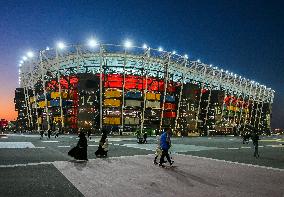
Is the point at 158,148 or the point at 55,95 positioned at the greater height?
the point at 55,95

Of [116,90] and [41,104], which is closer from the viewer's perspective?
[116,90]

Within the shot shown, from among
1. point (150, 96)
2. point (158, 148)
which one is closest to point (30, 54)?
point (150, 96)

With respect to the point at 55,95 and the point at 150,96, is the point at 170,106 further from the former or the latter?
the point at 55,95

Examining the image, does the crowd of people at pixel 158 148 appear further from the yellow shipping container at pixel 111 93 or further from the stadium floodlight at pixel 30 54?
the stadium floodlight at pixel 30 54

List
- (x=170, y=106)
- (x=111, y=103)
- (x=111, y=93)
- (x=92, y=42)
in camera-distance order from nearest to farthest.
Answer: (x=92, y=42) → (x=111, y=103) → (x=111, y=93) → (x=170, y=106)

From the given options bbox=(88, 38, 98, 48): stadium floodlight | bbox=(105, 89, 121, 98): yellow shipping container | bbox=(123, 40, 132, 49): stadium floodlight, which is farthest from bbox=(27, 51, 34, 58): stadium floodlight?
bbox=(123, 40, 132, 49): stadium floodlight

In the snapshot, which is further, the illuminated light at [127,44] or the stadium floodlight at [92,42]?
the illuminated light at [127,44]

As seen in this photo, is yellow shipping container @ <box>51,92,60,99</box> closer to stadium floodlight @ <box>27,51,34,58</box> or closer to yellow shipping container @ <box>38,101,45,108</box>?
yellow shipping container @ <box>38,101,45,108</box>

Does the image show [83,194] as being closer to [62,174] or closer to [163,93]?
[62,174]

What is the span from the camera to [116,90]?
7469 cm

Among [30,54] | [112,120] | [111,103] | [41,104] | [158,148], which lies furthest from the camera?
[41,104]

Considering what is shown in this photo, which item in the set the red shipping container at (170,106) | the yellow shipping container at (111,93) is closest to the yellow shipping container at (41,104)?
the yellow shipping container at (111,93)

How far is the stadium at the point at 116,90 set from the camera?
7150cm

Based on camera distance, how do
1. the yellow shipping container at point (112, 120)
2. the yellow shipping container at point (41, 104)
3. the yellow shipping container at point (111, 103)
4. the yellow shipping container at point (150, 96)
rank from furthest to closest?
the yellow shipping container at point (41, 104)
the yellow shipping container at point (150, 96)
the yellow shipping container at point (111, 103)
the yellow shipping container at point (112, 120)
